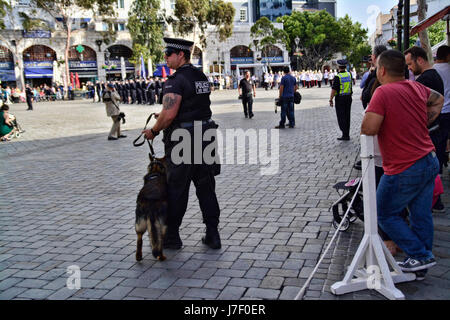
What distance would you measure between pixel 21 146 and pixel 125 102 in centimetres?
2080

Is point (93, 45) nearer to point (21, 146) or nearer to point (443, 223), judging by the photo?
point (21, 146)

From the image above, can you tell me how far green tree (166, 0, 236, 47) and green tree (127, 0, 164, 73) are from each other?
5.96ft

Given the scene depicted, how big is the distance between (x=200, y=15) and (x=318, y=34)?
62.7ft

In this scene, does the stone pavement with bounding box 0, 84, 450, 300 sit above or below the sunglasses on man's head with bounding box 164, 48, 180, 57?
below

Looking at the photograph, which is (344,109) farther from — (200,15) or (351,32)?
(351,32)

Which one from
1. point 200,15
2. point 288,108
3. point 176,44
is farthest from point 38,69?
point 176,44

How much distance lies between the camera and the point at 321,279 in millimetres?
3521

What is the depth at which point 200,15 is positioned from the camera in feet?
151

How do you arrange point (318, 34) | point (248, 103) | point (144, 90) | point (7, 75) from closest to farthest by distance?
point (248, 103) → point (144, 90) → point (7, 75) → point (318, 34)

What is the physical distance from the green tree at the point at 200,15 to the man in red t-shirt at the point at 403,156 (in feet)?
146

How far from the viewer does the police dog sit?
3.93 metres

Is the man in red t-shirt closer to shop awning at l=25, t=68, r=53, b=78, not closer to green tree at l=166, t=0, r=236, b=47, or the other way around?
green tree at l=166, t=0, r=236, b=47

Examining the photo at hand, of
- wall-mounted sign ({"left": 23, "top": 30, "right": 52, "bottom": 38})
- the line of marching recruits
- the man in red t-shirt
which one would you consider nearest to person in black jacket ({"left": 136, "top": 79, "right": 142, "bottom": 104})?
the line of marching recruits
